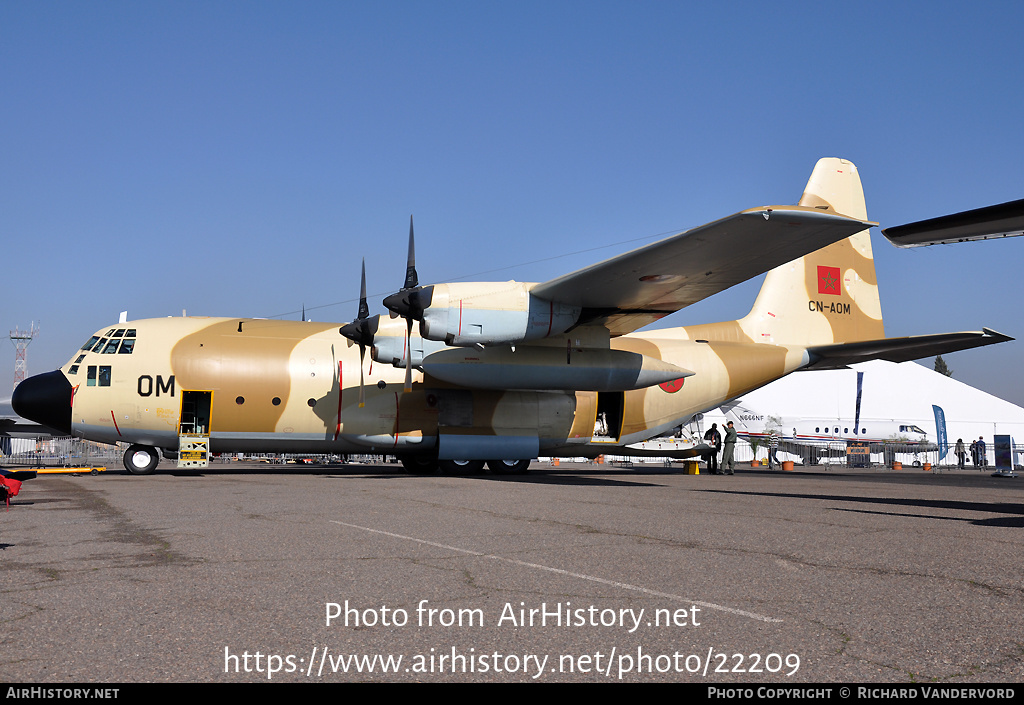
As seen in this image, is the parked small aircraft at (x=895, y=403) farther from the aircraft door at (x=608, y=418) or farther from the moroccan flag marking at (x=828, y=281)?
the aircraft door at (x=608, y=418)

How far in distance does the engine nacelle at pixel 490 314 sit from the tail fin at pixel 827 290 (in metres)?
9.15

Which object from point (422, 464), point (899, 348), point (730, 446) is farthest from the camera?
point (730, 446)

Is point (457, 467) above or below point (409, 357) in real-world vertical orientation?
below

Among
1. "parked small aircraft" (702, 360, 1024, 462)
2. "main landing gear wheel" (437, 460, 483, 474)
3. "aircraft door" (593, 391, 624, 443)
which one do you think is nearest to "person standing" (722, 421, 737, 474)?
"aircraft door" (593, 391, 624, 443)

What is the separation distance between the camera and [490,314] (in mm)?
15766

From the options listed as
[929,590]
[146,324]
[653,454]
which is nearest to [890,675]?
[929,590]

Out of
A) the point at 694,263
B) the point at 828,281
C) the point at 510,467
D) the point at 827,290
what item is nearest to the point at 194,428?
the point at 510,467

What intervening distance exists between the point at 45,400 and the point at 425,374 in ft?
28.9

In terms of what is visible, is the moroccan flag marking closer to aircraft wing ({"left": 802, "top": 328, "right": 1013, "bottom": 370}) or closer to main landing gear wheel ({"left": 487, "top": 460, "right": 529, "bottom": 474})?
aircraft wing ({"left": 802, "top": 328, "right": 1013, "bottom": 370})

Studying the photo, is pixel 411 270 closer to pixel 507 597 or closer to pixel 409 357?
pixel 409 357

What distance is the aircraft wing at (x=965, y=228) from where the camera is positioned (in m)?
8.03

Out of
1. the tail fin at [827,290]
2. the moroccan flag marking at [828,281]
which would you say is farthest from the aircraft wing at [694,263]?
the moroccan flag marking at [828,281]

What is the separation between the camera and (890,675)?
125 inches
